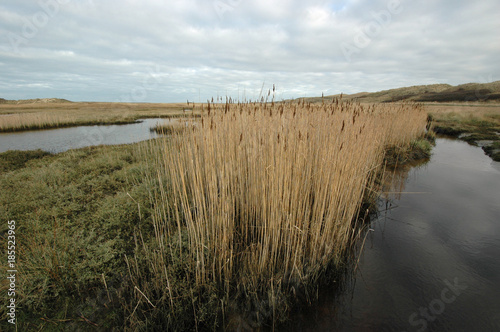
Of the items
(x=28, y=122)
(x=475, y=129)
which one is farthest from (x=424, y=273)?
(x=28, y=122)

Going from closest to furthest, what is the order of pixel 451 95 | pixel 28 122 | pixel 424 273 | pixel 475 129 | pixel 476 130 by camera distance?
pixel 424 273
pixel 476 130
pixel 475 129
pixel 28 122
pixel 451 95

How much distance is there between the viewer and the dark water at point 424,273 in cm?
212

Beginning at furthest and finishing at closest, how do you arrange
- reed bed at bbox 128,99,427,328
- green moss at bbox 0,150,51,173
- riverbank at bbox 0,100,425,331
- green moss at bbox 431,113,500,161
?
1. green moss at bbox 431,113,500,161
2. green moss at bbox 0,150,51,173
3. reed bed at bbox 128,99,427,328
4. riverbank at bbox 0,100,425,331

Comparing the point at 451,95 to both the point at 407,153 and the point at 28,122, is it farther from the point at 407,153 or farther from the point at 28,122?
the point at 28,122

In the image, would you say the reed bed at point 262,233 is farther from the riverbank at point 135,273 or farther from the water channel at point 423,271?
the water channel at point 423,271

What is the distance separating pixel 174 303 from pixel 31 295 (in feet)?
3.98

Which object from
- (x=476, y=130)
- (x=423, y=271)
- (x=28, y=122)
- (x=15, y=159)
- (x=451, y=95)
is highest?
(x=451, y=95)

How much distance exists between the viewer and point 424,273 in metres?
2.67

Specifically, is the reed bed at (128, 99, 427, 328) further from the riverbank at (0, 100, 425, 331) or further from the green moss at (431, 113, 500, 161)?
the green moss at (431, 113, 500, 161)

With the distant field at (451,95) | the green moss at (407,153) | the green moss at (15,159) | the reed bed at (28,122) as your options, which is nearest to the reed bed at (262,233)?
the green moss at (407,153)

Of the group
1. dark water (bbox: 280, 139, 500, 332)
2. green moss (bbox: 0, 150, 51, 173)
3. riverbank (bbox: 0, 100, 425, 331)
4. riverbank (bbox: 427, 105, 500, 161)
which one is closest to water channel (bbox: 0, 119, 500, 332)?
dark water (bbox: 280, 139, 500, 332)

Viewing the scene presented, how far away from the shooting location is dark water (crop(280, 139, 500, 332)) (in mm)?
Answer: 2119

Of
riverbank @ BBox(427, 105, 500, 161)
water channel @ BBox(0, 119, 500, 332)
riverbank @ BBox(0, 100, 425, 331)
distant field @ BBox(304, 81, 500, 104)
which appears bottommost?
water channel @ BBox(0, 119, 500, 332)

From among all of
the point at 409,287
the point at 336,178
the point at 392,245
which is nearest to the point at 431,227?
the point at 392,245
